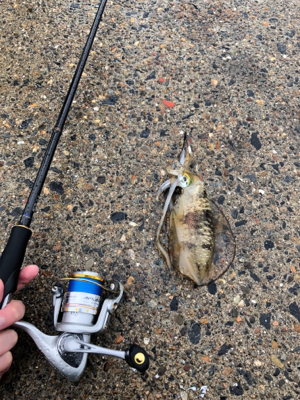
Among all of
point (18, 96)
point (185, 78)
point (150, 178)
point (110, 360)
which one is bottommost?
point (110, 360)

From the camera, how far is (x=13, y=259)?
5.13 ft

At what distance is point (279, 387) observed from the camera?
1.78 metres

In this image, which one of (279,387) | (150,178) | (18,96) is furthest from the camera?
(18,96)

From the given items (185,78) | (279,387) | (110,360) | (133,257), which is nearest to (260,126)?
(185,78)

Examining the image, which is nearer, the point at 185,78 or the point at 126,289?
the point at 126,289

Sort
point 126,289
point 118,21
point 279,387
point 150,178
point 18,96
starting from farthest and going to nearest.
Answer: point 118,21 → point 18,96 → point 150,178 → point 126,289 → point 279,387

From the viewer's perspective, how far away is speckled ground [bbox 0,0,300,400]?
1803mm

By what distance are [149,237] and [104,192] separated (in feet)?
1.39

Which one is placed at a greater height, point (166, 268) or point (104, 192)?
point (104, 192)

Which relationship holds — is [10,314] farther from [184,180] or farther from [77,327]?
[184,180]

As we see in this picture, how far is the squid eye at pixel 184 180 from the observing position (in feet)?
6.81

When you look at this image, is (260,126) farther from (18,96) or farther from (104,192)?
(18,96)

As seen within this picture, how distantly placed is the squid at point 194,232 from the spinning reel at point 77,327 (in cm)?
43

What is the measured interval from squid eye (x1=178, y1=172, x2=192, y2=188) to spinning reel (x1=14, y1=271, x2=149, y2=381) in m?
0.72
